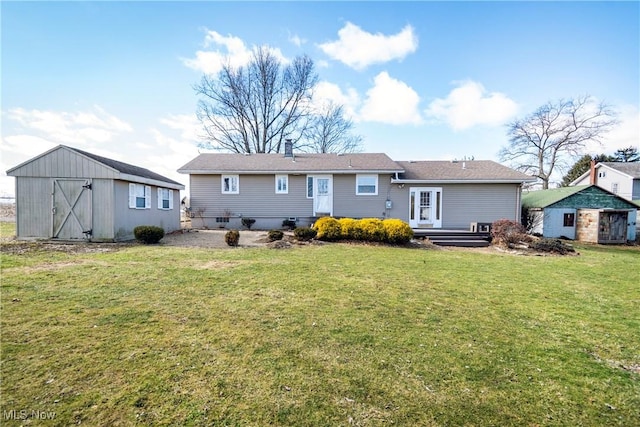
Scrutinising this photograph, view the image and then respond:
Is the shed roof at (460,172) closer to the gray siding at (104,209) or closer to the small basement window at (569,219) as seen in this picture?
the small basement window at (569,219)

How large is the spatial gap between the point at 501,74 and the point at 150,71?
15350 mm

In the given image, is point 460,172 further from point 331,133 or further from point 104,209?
point 331,133

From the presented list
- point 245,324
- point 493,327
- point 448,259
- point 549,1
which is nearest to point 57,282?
point 245,324

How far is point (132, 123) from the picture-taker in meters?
13.2

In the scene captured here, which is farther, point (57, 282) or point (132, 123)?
point (132, 123)

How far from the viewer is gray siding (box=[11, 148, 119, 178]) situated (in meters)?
10.2

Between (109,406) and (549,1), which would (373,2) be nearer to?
(549,1)

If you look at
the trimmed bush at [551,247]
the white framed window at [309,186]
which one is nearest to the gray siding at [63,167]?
the white framed window at [309,186]

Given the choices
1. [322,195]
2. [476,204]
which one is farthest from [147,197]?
[476,204]

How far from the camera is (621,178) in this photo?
1014 inches

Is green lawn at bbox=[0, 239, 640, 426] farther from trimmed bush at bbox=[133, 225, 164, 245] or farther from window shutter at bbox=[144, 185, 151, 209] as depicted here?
window shutter at bbox=[144, 185, 151, 209]

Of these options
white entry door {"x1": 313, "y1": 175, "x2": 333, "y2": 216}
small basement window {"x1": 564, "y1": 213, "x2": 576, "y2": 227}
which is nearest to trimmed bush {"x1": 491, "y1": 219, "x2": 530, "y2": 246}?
small basement window {"x1": 564, "y1": 213, "x2": 576, "y2": 227}

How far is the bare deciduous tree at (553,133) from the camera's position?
25.7 metres

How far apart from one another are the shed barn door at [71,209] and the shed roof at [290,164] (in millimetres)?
5317
